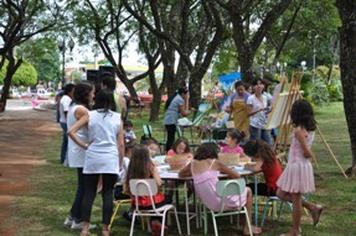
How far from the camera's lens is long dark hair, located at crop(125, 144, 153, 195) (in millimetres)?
6422

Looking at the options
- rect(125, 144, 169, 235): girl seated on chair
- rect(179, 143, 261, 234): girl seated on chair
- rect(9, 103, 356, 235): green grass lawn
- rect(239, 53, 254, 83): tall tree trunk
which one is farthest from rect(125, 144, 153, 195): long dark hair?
rect(239, 53, 254, 83): tall tree trunk

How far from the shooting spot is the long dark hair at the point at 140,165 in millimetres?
6422

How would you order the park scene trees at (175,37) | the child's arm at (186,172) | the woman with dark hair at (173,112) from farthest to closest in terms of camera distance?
the park scene trees at (175,37) → the woman with dark hair at (173,112) → the child's arm at (186,172)

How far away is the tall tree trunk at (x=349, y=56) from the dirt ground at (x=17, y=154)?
527 cm

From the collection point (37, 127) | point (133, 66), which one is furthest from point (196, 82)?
point (133, 66)

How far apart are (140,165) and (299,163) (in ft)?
5.29

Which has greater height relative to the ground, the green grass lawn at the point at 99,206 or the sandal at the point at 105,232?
the sandal at the point at 105,232

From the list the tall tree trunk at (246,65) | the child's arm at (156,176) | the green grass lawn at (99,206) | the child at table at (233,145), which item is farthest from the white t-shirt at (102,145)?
the tall tree trunk at (246,65)

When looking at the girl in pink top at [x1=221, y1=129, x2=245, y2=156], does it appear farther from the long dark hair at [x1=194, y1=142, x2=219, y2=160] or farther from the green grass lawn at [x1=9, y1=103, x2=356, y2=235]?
the long dark hair at [x1=194, y1=142, x2=219, y2=160]

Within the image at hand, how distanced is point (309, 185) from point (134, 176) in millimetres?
1771

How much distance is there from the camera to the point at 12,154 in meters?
14.8

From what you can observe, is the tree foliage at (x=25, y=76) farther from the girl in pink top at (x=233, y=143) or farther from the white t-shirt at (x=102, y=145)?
the white t-shirt at (x=102, y=145)

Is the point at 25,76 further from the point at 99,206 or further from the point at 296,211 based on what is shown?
the point at 296,211

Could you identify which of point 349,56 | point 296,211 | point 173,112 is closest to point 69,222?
point 296,211
